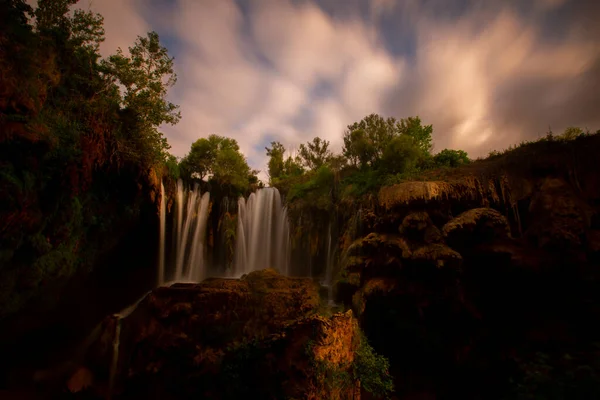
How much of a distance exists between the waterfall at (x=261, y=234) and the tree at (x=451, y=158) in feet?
36.0

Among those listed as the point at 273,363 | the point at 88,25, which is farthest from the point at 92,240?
the point at 273,363

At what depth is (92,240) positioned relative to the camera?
10.9 m

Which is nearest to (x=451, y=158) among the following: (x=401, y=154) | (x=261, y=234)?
(x=401, y=154)

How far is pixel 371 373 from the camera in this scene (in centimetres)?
759

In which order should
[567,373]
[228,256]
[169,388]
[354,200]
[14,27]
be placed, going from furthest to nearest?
[228,256], [354,200], [169,388], [14,27], [567,373]

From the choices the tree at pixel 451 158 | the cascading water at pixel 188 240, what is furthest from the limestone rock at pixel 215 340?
the tree at pixel 451 158

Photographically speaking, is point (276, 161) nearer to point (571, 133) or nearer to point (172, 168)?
point (172, 168)

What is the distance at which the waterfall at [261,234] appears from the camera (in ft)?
57.8

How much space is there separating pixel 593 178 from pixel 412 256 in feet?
22.9

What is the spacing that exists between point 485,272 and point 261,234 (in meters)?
13.5

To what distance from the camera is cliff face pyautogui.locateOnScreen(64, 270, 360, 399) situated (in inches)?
265

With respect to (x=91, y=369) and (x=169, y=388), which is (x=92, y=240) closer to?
(x=91, y=369)

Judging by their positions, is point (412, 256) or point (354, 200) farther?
point (354, 200)

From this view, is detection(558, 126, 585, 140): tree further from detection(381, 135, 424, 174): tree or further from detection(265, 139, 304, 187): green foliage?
detection(265, 139, 304, 187): green foliage
